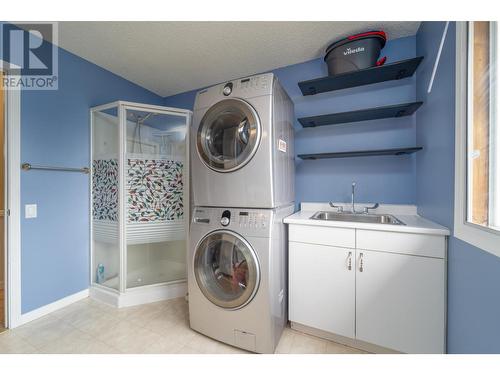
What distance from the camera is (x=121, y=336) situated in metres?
1.56

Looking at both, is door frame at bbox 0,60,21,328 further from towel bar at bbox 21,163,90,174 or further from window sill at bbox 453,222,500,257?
window sill at bbox 453,222,500,257

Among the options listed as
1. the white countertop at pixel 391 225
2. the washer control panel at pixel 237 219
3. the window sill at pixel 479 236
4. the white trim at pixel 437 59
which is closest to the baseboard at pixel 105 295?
the washer control panel at pixel 237 219

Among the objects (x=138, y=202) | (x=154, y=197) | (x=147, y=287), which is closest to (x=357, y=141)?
(x=154, y=197)

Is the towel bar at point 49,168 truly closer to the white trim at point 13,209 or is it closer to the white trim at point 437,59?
the white trim at point 13,209

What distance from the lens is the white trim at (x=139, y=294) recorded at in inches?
78.6

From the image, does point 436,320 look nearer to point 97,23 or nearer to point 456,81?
point 456,81

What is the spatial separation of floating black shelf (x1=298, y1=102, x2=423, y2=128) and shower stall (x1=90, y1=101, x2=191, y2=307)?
139 cm

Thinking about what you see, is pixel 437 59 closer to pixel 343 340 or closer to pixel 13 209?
pixel 343 340

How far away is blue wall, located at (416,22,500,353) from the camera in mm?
833

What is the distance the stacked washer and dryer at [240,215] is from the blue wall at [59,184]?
1371 millimetres

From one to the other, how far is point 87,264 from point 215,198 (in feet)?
5.69

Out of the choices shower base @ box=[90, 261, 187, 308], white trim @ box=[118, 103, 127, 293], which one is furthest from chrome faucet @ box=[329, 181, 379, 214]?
white trim @ box=[118, 103, 127, 293]

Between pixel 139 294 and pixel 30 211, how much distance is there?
1.18m
